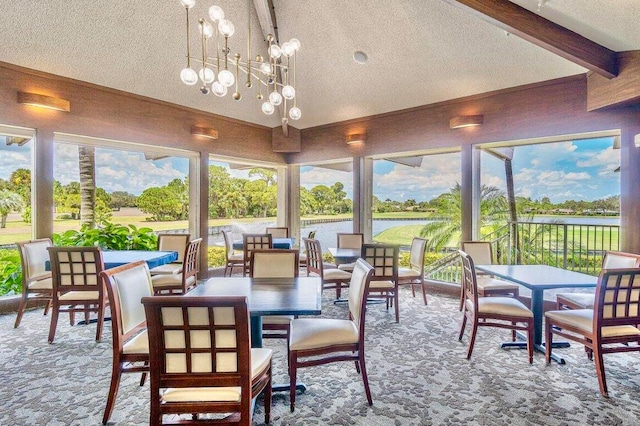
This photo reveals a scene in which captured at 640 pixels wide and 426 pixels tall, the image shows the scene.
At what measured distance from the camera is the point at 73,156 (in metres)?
4.80

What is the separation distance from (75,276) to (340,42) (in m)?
4.15

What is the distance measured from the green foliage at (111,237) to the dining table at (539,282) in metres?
4.83

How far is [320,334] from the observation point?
2.31 m

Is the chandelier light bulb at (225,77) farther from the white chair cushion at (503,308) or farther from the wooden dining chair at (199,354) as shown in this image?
the white chair cushion at (503,308)

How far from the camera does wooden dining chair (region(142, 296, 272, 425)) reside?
153 cm

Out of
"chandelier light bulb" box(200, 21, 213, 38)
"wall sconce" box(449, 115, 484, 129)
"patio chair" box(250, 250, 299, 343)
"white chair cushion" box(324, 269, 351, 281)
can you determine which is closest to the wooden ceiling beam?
A: "wall sconce" box(449, 115, 484, 129)

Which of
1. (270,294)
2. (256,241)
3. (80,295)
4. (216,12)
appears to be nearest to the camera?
(270,294)

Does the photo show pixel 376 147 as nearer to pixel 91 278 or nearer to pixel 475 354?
pixel 475 354

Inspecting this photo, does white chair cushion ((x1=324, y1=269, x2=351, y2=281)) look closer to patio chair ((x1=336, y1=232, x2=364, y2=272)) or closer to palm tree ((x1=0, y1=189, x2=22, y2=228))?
patio chair ((x1=336, y1=232, x2=364, y2=272))

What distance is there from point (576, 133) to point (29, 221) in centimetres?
711

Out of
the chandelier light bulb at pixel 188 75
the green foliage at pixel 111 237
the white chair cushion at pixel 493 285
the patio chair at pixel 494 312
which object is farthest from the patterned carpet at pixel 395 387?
the chandelier light bulb at pixel 188 75


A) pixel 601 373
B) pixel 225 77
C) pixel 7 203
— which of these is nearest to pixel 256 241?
pixel 225 77

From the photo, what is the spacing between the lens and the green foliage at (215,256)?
6164 mm

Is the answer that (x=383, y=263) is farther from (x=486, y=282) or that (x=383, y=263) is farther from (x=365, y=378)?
(x=365, y=378)
